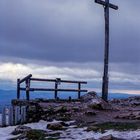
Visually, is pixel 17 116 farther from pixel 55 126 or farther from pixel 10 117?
pixel 55 126

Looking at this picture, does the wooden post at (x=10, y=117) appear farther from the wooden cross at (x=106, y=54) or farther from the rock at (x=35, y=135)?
the wooden cross at (x=106, y=54)

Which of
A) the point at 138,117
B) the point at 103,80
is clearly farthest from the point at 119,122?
the point at 103,80

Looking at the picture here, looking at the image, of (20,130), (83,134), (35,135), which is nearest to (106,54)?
(20,130)

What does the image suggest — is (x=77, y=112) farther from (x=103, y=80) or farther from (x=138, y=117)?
(x=103, y=80)

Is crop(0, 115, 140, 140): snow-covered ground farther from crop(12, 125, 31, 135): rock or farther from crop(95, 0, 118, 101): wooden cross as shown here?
crop(95, 0, 118, 101): wooden cross

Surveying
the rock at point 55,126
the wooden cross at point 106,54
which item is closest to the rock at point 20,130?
the rock at point 55,126

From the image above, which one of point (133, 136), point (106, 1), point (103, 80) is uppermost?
point (106, 1)

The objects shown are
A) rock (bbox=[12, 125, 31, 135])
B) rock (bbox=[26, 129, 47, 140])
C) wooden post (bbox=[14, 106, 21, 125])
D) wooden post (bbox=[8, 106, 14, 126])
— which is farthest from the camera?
wooden post (bbox=[8, 106, 14, 126])

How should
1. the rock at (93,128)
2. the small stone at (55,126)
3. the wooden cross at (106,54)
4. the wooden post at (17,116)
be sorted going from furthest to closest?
the wooden cross at (106,54) < the wooden post at (17,116) < the small stone at (55,126) < the rock at (93,128)

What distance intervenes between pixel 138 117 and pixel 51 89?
9924 millimetres

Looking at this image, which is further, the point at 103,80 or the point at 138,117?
the point at 103,80

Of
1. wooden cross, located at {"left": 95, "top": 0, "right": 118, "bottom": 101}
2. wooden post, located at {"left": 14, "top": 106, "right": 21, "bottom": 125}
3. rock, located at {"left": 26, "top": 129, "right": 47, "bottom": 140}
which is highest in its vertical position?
wooden cross, located at {"left": 95, "top": 0, "right": 118, "bottom": 101}

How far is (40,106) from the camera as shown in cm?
2598

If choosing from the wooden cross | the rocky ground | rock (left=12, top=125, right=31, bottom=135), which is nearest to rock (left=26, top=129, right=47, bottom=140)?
the rocky ground
